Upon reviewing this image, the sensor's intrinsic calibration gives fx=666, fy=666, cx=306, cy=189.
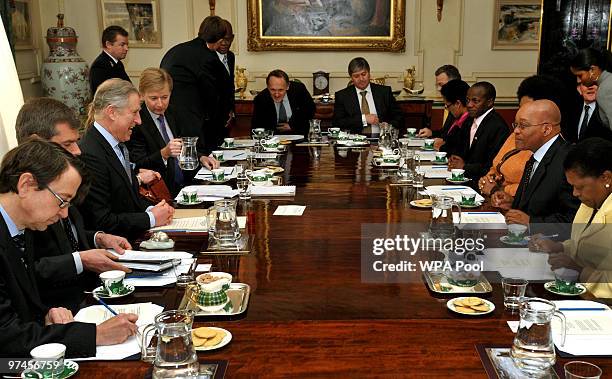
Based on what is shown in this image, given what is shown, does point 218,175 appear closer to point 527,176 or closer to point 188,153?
Result: point 188,153

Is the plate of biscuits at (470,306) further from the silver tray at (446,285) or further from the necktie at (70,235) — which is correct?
the necktie at (70,235)

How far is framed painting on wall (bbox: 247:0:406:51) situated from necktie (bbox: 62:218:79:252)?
6.13 metres

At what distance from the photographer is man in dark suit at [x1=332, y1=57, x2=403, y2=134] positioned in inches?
261

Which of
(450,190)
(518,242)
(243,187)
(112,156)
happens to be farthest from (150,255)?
(450,190)

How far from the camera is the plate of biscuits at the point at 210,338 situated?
180 centimetres

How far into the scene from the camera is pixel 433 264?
242 cm

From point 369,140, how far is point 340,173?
1.76 m

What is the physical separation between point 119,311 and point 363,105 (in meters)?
5.04

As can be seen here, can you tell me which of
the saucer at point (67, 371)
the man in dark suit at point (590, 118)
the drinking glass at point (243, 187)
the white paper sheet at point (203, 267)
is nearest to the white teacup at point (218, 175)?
the drinking glass at point (243, 187)

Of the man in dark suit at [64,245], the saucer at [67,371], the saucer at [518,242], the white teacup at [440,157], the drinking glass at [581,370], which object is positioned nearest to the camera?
the drinking glass at [581,370]

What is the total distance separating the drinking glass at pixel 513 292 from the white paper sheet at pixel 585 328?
12 cm

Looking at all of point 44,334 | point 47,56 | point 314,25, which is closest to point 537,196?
point 44,334

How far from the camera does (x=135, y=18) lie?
28.0ft

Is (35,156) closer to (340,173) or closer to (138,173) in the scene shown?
(138,173)
